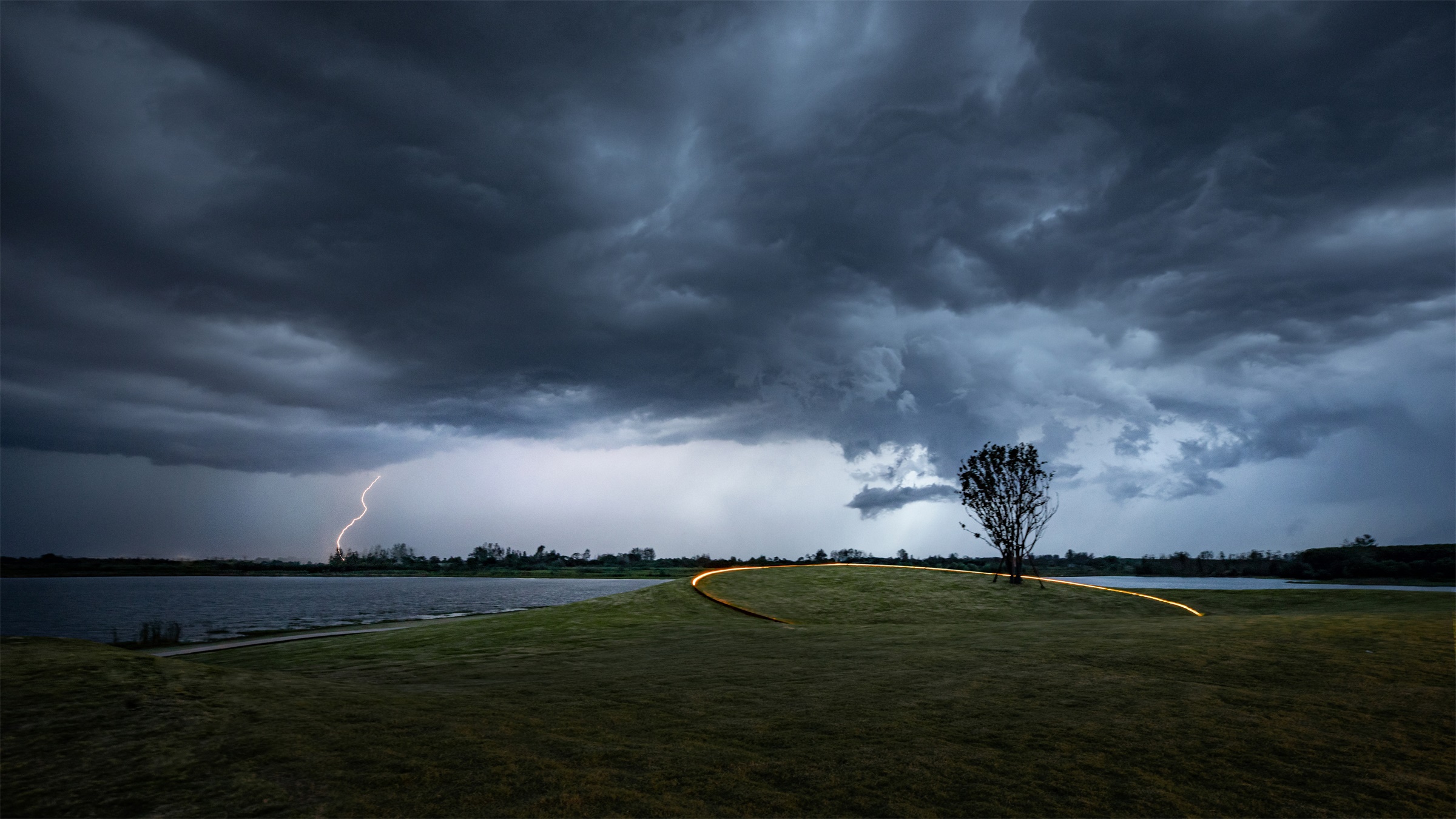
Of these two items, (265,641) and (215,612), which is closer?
(265,641)

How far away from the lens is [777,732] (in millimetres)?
8031

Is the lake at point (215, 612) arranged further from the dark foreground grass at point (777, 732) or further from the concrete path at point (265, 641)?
the dark foreground grass at point (777, 732)

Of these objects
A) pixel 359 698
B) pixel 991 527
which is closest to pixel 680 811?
pixel 359 698

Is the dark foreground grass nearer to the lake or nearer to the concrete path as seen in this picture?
the concrete path

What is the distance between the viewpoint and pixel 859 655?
14.3 metres

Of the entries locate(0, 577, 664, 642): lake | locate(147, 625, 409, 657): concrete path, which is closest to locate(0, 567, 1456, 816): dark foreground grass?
locate(147, 625, 409, 657): concrete path

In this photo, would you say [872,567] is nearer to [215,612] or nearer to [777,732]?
[777,732]

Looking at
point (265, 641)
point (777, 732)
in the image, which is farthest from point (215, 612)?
point (777, 732)

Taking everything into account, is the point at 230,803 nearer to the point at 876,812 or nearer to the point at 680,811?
the point at 680,811

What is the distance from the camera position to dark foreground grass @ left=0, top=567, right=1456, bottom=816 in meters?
5.76

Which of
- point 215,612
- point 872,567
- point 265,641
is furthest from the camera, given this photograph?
point 215,612

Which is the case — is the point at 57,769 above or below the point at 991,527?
below

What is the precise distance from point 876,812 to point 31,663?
10539 millimetres

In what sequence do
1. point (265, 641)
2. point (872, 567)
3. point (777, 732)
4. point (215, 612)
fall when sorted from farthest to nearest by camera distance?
point (215, 612)
point (872, 567)
point (265, 641)
point (777, 732)
